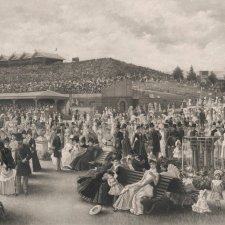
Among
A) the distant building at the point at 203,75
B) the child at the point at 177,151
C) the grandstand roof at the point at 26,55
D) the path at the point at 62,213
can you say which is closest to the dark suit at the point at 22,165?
the path at the point at 62,213

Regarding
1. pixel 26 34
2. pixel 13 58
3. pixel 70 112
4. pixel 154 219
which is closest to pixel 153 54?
pixel 26 34

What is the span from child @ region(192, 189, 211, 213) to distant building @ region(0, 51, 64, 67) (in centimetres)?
4149

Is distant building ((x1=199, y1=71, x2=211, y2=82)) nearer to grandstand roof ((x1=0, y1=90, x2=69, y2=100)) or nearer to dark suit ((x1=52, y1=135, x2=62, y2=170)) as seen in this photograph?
grandstand roof ((x1=0, y1=90, x2=69, y2=100))

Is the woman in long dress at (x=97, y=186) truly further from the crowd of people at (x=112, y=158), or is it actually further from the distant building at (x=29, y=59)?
the distant building at (x=29, y=59)

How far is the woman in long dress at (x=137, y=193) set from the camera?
795 cm

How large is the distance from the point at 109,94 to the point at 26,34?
13188 mm

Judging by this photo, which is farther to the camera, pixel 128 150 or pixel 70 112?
pixel 70 112

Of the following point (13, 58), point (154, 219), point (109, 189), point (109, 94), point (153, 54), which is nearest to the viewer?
point (154, 219)

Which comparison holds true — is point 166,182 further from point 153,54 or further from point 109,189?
point 153,54

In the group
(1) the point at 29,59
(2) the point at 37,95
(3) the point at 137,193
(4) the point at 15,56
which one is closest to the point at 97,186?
(3) the point at 137,193

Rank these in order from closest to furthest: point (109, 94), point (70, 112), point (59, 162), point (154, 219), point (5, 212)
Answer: point (154, 219) → point (5, 212) → point (59, 162) → point (70, 112) → point (109, 94)

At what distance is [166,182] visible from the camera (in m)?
8.04

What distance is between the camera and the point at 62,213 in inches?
314

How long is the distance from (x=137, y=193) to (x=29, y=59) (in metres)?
48.8
